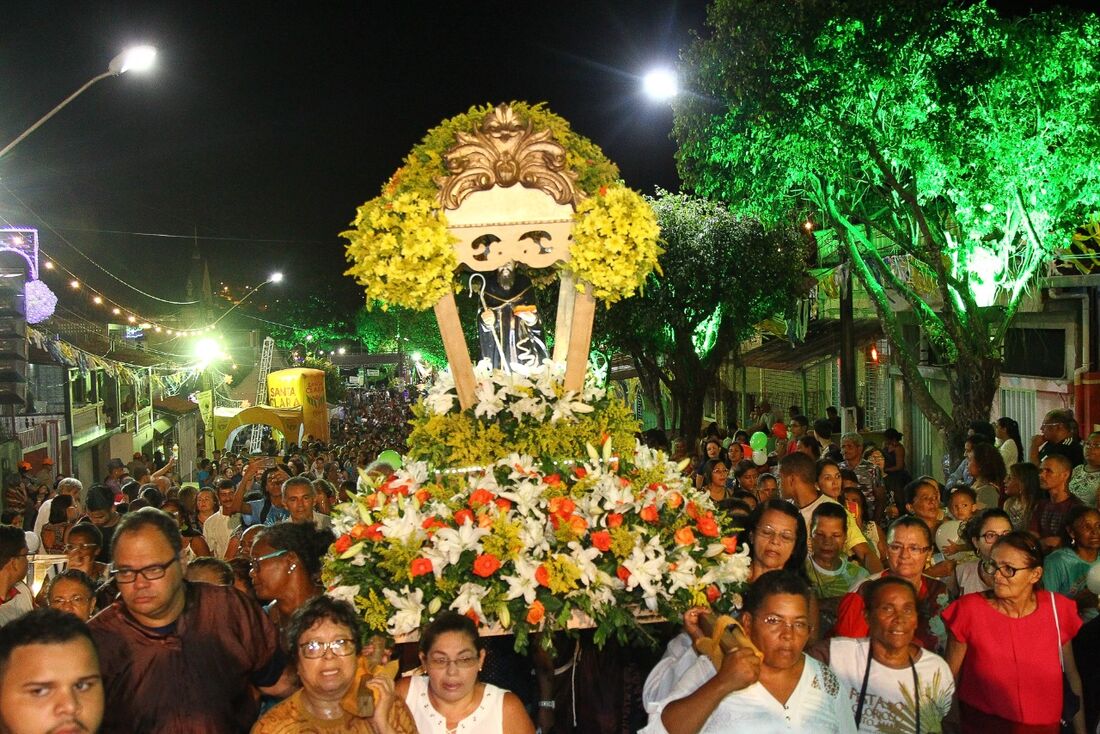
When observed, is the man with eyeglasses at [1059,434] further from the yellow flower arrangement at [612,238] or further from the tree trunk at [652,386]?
the tree trunk at [652,386]

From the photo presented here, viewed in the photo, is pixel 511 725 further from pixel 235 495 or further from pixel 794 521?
pixel 235 495

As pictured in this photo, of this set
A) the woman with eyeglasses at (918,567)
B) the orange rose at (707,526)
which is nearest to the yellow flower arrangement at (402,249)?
the orange rose at (707,526)

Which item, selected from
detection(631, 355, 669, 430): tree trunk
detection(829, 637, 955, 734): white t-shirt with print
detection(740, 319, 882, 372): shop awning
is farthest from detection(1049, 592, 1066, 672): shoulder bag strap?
detection(631, 355, 669, 430): tree trunk

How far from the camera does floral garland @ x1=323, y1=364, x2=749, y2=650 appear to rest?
4.91 metres

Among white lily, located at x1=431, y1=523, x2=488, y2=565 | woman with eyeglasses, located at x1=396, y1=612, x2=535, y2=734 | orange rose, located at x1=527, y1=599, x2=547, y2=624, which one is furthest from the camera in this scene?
white lily, located at x1=431, y1=523, x2=488, y2=565

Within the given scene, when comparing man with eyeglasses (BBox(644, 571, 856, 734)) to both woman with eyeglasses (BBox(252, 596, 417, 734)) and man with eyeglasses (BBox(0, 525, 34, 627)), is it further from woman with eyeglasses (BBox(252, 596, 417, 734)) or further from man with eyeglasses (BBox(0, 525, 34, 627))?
man with eyeglasses (BBox(0, 525, 34, 627))

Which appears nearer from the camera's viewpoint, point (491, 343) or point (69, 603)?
point (69, 603)

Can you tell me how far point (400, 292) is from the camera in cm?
620

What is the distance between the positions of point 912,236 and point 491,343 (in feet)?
34.1

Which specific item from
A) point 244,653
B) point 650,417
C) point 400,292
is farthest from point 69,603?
point 650,417

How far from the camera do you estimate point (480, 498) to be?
5.19 meters

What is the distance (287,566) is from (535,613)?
155cm

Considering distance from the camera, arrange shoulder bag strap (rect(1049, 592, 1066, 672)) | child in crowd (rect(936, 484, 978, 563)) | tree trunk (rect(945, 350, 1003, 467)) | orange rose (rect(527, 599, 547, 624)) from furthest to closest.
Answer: tree trunk (rect(945, 350, 1003, 467)) < child in crowd (rect(936, 484, 978, 563)) < shoulder bag strap (rect(1049, 592, 1066, 672)) < orange rose (rect(527, 599, 547, 624))

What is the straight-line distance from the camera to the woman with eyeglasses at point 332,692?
157 inches
